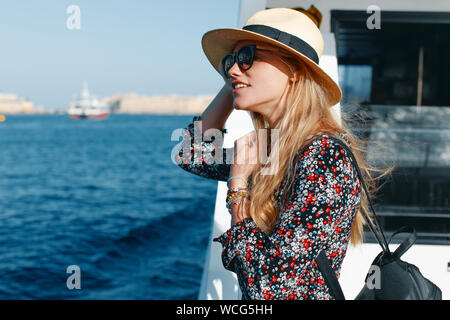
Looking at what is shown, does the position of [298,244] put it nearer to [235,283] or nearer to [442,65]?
[235,283]

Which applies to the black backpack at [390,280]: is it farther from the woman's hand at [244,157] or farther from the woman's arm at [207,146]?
the woman's arm at [207,146]

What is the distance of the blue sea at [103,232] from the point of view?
9.41m

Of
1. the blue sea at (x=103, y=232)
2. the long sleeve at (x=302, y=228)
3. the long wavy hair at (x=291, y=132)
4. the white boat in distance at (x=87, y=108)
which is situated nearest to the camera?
the long sleeve at (x=302, y=228)

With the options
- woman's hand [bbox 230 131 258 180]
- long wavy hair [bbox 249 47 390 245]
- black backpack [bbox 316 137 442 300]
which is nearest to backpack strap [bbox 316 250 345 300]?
black backpack [bbox 316 137 442 300]

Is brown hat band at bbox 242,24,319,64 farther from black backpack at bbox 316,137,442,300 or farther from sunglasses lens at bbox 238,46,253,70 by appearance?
black backpack at bbox 316,137,442,300

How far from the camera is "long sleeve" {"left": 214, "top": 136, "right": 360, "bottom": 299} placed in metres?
1.20

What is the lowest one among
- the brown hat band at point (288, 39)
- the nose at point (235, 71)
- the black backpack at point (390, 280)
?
the black backpack at point (390, 280)

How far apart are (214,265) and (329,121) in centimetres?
172

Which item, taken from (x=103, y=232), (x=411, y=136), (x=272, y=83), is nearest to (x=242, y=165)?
(x=272, y=83)

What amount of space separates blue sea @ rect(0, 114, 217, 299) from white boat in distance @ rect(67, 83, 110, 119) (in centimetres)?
7091

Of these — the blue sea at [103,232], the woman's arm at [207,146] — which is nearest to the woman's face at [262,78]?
the woman's arm at [207,146]

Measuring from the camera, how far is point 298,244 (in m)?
1.20

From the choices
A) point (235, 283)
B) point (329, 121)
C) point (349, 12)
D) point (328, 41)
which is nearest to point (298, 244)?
point (329, 121)

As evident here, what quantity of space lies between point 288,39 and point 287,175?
391 mm
